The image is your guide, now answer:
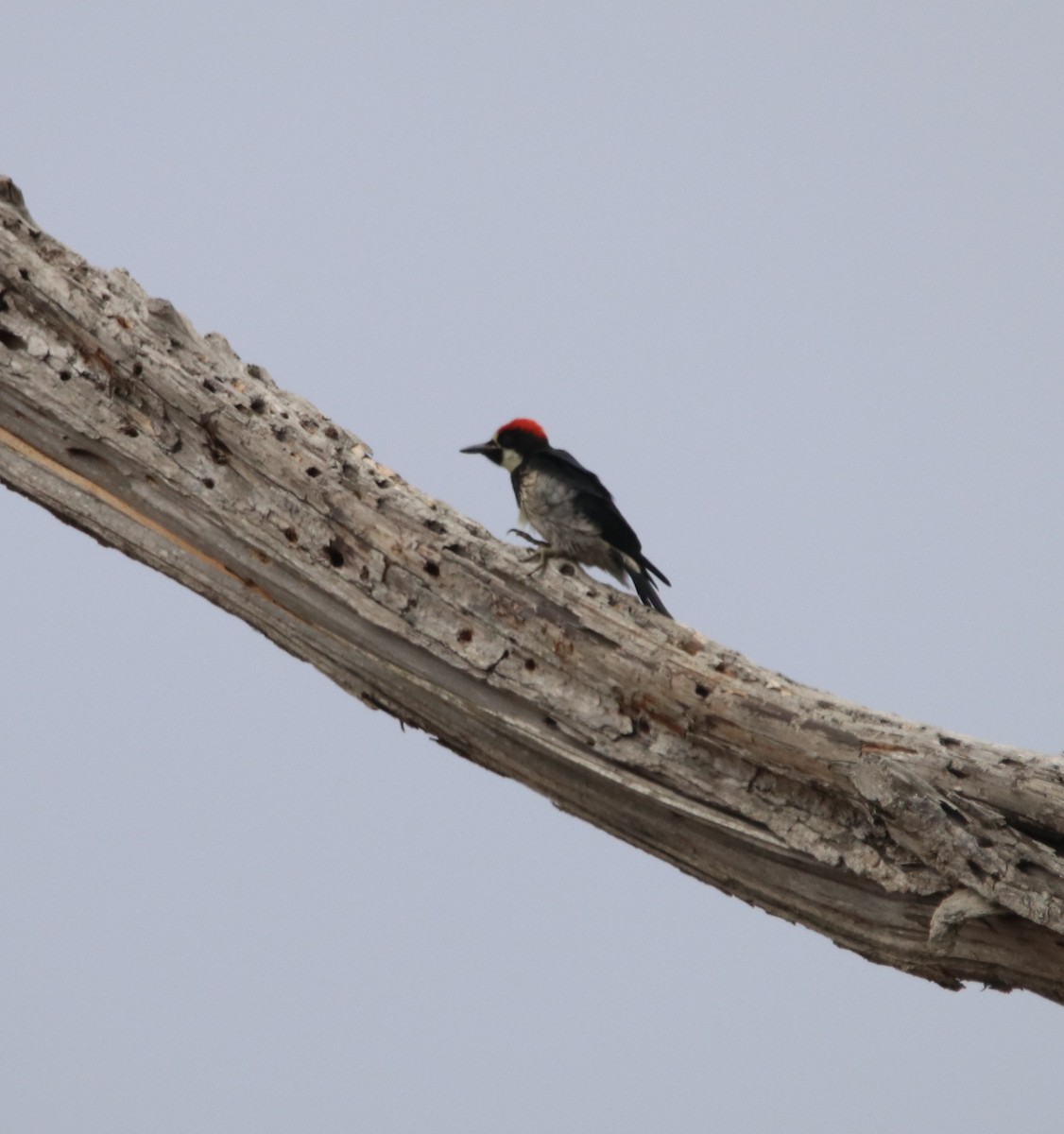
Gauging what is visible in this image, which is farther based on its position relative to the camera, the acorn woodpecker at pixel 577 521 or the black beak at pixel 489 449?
the black beak at pixel 489 449

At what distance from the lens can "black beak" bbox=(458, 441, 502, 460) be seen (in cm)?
547

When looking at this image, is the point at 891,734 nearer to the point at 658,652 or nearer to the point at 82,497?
the point at 658,652

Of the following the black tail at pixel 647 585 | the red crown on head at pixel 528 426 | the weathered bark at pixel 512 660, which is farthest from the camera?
the red crown on head at pixel 528 426

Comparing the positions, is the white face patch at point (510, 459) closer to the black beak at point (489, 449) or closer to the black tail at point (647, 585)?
the black beak at point (489, 449)

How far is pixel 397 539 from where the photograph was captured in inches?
177

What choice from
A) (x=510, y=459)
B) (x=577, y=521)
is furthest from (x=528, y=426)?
(x=577, y=521)

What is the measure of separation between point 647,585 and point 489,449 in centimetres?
102

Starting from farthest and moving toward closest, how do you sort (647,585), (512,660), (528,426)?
(528,426)
(647,585)
(512,660)

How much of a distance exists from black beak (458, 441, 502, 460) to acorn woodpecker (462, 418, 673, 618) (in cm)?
34

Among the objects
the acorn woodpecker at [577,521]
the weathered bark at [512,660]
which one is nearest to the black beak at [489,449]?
the acorn woodpecker at [577,521]

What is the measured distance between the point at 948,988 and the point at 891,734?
83 cm

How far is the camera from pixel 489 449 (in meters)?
5.48

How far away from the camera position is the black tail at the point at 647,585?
4.67 m

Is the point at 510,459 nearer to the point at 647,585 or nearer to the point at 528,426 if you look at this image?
the point at 528,426
